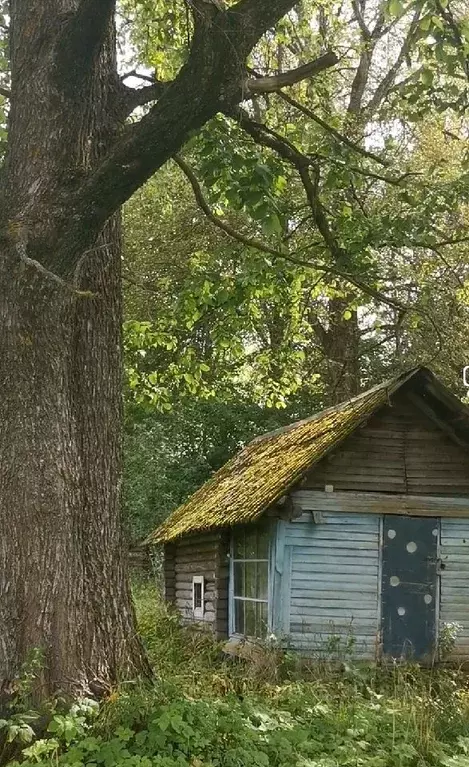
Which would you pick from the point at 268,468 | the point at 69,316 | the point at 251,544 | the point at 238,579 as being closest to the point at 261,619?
the point at 251,544

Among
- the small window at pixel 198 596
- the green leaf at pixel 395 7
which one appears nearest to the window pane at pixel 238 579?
the small window at pixel 198 596

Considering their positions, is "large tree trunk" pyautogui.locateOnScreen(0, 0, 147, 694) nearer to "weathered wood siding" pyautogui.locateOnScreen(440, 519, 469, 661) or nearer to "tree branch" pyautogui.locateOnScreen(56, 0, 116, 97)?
"tree branch" pyautogui.locateOnScreen(56, 0, 116, 97)

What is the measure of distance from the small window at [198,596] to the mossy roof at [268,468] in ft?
3.25

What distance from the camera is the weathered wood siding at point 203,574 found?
50.9 feet

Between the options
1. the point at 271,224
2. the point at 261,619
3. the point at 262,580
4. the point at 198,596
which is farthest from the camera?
the point at 198,596

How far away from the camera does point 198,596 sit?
670 inches

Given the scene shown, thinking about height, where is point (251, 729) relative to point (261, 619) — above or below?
above

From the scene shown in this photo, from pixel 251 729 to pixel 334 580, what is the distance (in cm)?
733

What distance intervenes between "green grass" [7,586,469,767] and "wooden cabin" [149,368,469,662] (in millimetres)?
4489

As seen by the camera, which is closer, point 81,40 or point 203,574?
point 81,40

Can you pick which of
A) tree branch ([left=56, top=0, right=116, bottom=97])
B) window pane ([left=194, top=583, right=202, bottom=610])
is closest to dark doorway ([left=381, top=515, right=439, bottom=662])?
window pane ([left=194, top=583, right=202, bottom=610])

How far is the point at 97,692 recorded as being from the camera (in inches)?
237

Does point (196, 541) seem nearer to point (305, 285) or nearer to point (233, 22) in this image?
point (305, 285)

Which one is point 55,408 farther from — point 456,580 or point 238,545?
point 238,545
